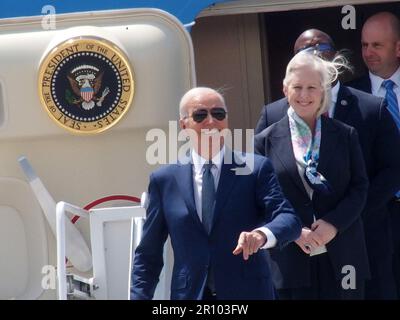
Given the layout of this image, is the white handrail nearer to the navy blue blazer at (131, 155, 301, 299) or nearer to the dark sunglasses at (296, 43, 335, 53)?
the navy blue blazer at (131, 155, 301, 299)

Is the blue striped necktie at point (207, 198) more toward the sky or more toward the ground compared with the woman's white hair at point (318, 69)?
more toward the ground

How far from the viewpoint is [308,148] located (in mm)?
4801

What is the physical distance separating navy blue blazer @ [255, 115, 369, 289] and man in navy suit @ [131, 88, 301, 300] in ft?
1.81

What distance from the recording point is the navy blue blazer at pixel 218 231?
4117 millimetres

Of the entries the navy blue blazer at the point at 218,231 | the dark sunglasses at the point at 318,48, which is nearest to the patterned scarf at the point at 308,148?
the dark sunglasses at the point at 318,48

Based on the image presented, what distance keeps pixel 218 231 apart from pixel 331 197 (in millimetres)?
804

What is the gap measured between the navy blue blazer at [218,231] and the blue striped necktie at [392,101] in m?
1.46

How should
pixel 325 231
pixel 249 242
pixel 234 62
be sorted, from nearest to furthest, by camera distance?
pixel 249 242 < pixel 325 231 < pixel 234 62

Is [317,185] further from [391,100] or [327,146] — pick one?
[391,100]

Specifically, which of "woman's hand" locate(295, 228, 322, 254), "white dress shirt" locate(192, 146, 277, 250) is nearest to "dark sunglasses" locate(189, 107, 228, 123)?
"white dress shirt" locate(192, 146, 277, 250)

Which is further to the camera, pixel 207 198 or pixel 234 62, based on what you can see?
pixel 234 62

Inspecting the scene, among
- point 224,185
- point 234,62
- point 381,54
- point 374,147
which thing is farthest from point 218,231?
point 234,62

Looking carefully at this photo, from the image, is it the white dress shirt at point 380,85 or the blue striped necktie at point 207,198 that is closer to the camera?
the blue striped necktie at point 207,198

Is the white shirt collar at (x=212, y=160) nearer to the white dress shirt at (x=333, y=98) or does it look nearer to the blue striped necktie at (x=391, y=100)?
the white dress shirt at (x=333, y=98)
